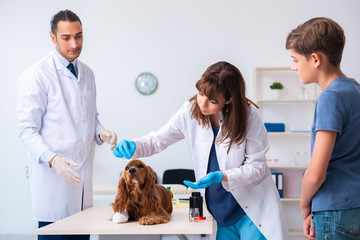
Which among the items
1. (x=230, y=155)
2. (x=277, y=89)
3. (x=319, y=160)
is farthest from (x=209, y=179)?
(x=277, y=89)

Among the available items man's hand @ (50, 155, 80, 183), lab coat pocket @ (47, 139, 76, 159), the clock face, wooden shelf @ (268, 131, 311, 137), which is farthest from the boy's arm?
the clock face

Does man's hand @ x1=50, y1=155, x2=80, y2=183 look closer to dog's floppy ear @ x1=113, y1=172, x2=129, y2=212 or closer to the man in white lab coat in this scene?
the man in white lab coat

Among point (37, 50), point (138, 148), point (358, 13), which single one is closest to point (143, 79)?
point (37, 50)

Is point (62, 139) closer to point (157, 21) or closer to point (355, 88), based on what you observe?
point (355, 88)

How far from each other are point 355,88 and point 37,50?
16.1 ft

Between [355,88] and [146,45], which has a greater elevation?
[146,45]

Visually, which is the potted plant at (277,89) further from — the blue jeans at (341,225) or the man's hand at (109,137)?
the blue jeans at (341,225)

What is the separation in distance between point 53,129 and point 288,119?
3.89 meters

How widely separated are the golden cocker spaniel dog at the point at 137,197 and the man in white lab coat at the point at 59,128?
10.6 inches

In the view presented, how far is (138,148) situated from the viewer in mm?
1926

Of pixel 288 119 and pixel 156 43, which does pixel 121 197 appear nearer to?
pixel 156 43

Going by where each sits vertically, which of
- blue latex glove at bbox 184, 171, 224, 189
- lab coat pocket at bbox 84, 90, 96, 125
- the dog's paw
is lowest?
the dog's paw

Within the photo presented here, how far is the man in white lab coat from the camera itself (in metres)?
2.00

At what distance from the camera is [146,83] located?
210 inches
